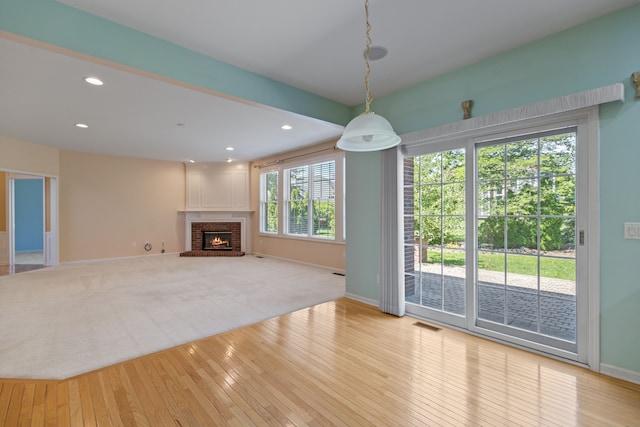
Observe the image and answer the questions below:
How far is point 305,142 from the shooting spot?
252 inches

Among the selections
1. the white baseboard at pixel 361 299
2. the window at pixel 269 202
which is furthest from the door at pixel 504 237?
the window at pixel 269 202

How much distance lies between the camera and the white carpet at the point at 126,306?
2.68 m

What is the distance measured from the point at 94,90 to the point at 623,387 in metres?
5.92

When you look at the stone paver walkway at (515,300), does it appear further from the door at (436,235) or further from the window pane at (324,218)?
the window pane at (324,218)

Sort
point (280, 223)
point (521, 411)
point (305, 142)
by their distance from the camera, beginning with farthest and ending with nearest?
point (280, 223)
point (305, 142)
point (521, 411)

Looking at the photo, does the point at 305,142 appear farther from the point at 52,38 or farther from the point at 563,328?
the point at 563,328

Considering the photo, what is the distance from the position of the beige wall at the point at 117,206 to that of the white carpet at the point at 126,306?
0.86m

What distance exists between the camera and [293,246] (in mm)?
7410

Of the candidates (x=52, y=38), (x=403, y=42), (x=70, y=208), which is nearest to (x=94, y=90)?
(x=52, y=38)

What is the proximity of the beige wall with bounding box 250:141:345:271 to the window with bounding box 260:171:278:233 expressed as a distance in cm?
16

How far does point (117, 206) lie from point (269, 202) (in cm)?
397

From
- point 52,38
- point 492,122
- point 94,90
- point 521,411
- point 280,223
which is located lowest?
point 521,411

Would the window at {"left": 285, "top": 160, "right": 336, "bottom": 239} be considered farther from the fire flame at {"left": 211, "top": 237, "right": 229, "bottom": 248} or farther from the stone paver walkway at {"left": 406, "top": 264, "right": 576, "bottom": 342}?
the stone paver walkway at {"left": 406, "top": 264, "right": 576, "bottom": 342}

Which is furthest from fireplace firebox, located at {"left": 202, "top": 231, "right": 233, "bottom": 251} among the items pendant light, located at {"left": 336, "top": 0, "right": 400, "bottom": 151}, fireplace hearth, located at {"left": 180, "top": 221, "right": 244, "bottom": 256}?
pendant light, located at {"left": 336, "top": 0, "right": 400, "bottom": 151}
